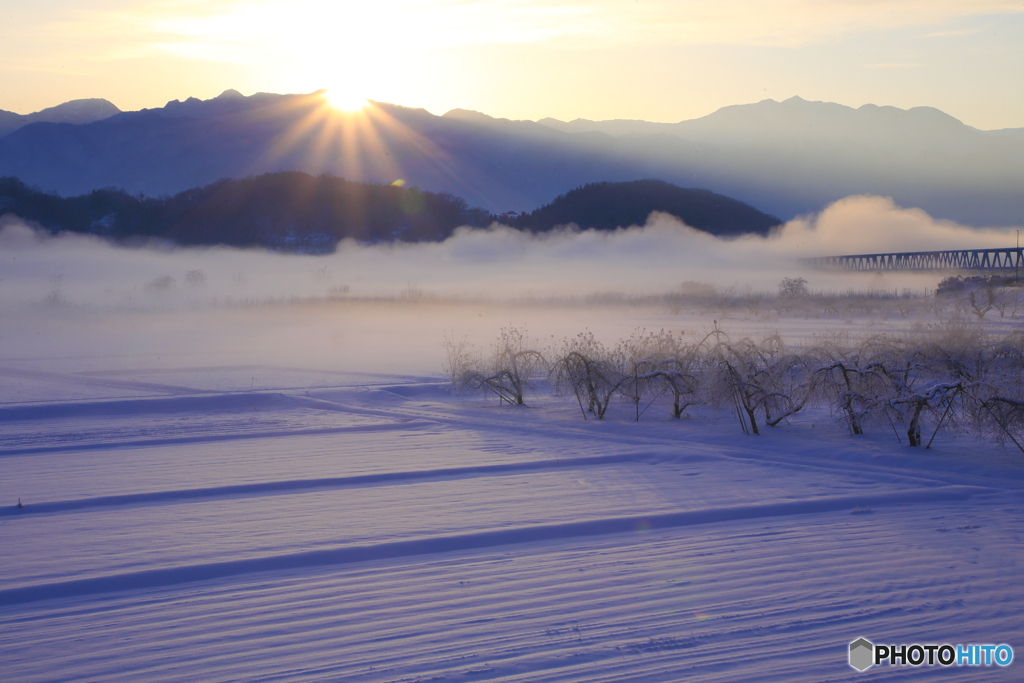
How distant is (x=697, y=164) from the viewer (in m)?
187

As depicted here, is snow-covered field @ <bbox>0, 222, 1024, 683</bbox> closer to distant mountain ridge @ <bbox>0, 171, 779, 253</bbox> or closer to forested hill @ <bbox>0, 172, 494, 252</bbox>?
forested hill @ <bbox>0, 172, 494, 252</bbox>

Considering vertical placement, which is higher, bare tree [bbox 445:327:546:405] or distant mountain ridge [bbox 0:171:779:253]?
distant mountain ridge [bbox 0:171:779:253]

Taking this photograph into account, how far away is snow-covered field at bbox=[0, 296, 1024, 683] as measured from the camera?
4648 mm

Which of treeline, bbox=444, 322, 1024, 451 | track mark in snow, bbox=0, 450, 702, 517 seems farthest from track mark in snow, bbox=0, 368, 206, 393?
track mark in snow, bbox=0, 450, 702, 517

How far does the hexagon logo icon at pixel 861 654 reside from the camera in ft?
14.6

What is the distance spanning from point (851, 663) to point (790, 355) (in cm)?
876

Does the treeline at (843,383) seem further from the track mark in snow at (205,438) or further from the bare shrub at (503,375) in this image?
the track mark in snow at (205,438)

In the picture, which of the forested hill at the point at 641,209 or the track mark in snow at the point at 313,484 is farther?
the forested hill at the point at 641,209

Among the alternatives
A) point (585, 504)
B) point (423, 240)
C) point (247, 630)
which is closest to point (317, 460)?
point (585, 504)

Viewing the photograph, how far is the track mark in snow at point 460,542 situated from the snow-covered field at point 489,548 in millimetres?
24

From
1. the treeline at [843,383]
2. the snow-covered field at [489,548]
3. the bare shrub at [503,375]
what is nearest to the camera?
the snow-covered field at [489,548]

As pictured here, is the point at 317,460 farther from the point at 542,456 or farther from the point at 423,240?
the point at 423,240

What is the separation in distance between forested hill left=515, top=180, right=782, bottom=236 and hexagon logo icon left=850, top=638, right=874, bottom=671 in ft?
362

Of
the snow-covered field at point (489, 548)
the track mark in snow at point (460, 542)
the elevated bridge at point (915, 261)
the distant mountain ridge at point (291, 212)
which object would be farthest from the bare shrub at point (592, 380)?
the distant mountain ridge at point (291, 212)
